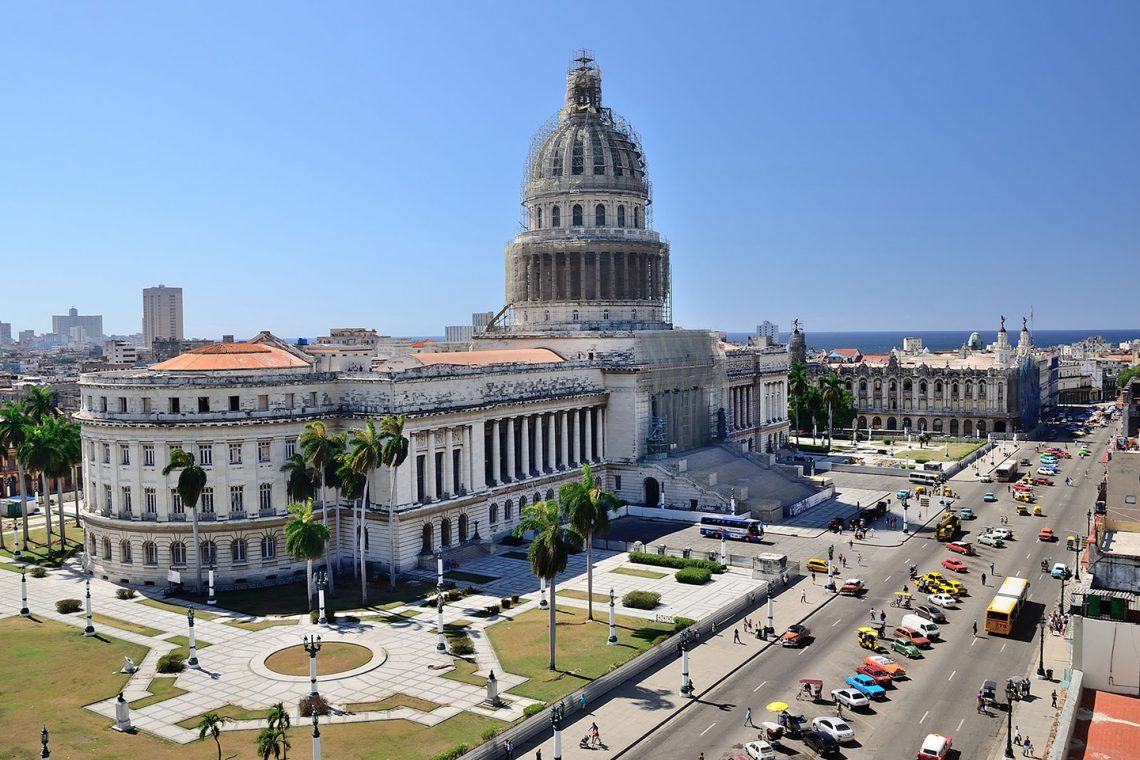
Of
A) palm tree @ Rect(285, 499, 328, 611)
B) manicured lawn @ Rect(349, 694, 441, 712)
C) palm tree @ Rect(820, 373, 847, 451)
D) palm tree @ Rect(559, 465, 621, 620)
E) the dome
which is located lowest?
manicured lawn @ Rect(349, 694, 441, 712)

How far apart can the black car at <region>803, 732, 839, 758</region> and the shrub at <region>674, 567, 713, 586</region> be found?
29.0 metres

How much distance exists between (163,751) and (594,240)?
86132 mm

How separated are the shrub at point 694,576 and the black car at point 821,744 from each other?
2899 centimetres

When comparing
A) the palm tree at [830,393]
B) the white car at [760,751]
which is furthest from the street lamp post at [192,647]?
the palm tree at [830,393]

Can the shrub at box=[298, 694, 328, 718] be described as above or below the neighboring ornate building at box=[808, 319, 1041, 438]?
below

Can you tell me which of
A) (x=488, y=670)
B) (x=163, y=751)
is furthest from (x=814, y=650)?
(x=163, y=751)

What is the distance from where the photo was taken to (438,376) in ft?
284

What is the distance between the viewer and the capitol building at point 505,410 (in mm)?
78438

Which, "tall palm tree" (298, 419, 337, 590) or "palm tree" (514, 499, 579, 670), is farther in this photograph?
"tall palm tree" (298, 419, 337, 590)

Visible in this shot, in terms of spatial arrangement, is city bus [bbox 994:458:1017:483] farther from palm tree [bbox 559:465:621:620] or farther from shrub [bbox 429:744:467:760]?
shrub [bbox 429:744:467:760]

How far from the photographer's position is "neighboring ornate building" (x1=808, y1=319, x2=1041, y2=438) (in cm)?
18238

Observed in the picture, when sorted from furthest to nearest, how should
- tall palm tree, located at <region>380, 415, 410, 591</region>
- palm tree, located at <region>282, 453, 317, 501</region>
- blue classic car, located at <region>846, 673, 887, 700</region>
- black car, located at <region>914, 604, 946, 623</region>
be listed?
1. palm tree, located at <region>282, 453, 317, 501</region>
2. tall palm tree, located at <region>380, 415, 410, 591</region>
3. black car, located at <region>914, 604, 946, 623</region>
4. blue classic car, located at <region>846, 673, 887, 700</region>

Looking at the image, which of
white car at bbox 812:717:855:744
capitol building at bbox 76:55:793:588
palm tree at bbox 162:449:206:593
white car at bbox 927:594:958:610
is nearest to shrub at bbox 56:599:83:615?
capitol building at bbox 76:55:793:588

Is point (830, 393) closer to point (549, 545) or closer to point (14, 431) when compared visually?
point (549, 545)
